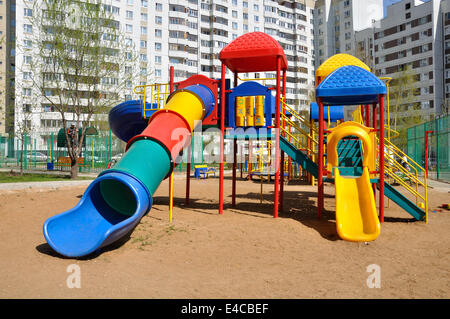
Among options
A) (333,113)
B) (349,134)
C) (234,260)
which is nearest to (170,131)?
(234,260)

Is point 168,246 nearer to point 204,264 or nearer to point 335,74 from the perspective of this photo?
point 204,264

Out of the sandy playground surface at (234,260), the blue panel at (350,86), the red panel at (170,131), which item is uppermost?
the blue panel at (350,86)

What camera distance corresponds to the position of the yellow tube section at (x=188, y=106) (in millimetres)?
7641

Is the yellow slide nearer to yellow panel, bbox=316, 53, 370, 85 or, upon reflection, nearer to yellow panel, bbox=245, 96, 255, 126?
yellow panel, bbox=245, 96, 255, 126

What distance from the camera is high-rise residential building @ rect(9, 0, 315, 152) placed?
48.7m

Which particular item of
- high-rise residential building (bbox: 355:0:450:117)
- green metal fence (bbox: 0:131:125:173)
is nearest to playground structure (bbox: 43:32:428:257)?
green metal fence (bbox: 0:131:125:173)

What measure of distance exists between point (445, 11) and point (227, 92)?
57336 millimetres

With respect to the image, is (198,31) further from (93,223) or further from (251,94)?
(93,223)

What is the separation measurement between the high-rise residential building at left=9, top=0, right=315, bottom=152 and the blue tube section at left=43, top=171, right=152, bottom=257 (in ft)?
136

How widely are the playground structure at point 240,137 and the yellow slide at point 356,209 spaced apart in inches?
0.7

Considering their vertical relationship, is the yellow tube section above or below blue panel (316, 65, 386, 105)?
below

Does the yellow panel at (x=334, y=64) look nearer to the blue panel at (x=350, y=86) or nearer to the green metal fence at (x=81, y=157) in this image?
the blue panel at (x=350, y=86)

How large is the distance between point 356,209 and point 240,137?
324 centimetres

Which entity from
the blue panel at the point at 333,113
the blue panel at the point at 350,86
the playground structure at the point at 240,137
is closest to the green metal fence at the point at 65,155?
the blue panel at the point at 333,113
